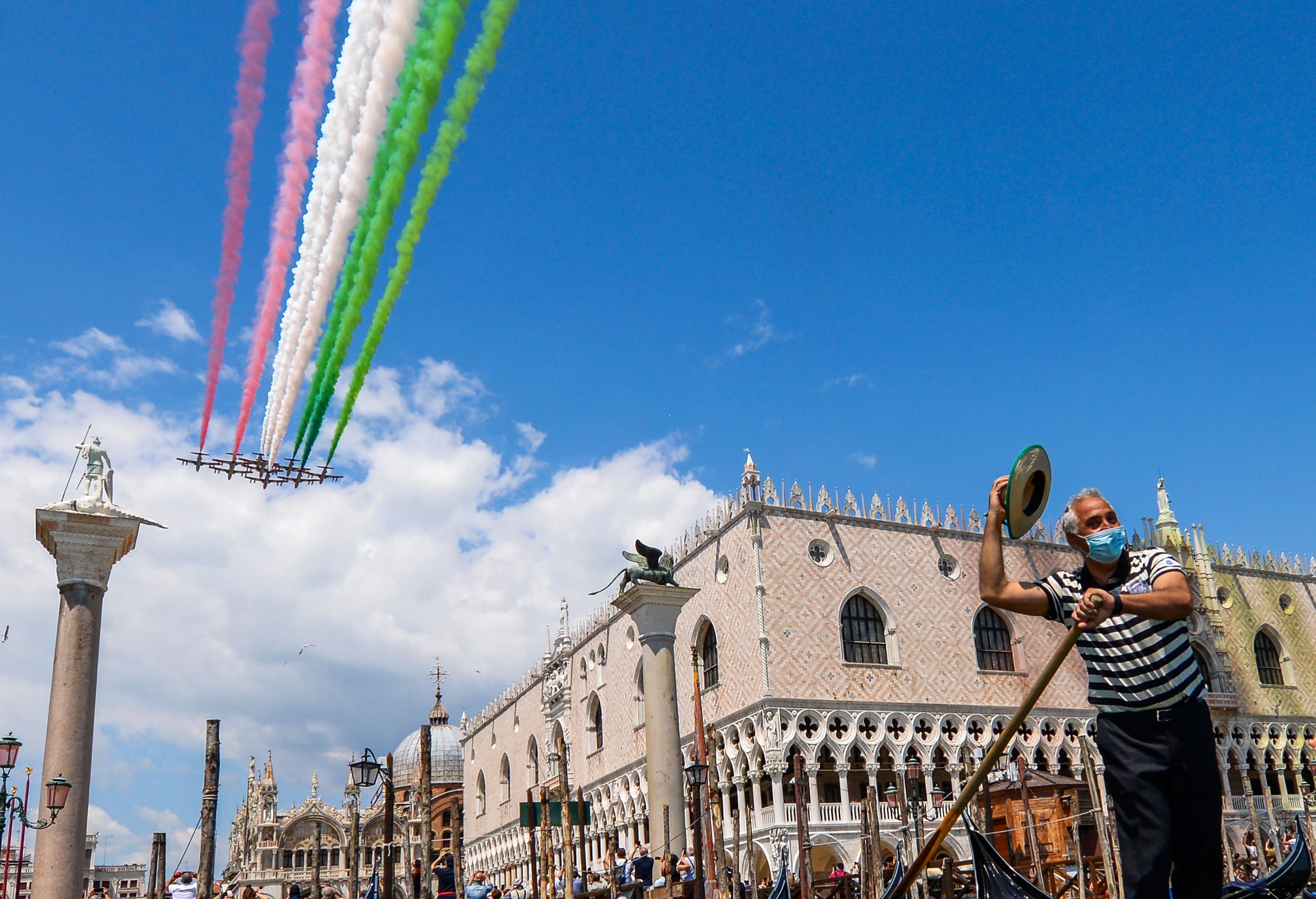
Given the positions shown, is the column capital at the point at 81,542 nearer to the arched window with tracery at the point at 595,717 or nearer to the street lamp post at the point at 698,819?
the street lamp post at the point at 698,819

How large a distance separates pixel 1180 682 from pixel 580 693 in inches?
1186

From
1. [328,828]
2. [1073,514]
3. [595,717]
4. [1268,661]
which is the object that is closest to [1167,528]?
[1268,661]

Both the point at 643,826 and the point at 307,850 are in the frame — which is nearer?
the point at 643,826

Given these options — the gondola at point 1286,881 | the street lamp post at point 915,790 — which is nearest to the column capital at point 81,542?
the gondola at point 1286,881

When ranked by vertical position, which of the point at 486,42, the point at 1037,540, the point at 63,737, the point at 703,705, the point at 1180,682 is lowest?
the point at 1180,682

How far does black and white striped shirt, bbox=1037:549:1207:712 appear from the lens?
296 centimetres

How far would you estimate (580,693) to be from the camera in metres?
A: 32.2

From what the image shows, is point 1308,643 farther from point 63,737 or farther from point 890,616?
point 63,737

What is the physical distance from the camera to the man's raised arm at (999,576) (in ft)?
10.1

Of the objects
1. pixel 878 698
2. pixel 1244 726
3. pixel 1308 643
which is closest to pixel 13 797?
pixel 878 698

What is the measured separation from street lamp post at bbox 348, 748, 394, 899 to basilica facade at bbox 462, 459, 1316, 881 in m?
3.09

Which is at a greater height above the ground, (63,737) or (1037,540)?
(1037,540)

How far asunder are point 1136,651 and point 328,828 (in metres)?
59.3

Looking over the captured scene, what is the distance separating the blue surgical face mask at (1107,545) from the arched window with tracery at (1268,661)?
30163 mm
